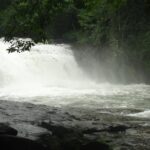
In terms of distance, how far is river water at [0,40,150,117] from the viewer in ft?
63.6

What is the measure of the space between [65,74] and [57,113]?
15053mm

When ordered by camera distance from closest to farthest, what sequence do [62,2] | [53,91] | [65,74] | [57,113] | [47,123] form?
[62,2]
[47,123]
[57,113]
[53,91]
[65,74]

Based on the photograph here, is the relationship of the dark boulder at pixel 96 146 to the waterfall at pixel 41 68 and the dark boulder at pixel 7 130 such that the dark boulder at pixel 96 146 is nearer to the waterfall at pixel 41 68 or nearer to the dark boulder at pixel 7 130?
the dark boulder at pixel 7 130

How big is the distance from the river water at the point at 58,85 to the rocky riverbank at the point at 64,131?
10.9ft

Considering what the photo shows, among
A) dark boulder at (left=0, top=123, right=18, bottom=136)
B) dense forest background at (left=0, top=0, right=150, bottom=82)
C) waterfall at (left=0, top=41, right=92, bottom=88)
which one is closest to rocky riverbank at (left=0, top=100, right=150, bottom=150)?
dark boulder at (left=0, top=123, right=18, bottom=136)

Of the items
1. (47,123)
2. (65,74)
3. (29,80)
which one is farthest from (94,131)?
(65,74)

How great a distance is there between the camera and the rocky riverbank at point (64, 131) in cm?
998

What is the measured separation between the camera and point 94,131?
1188 centimetres

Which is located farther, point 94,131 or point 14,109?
point 14,109

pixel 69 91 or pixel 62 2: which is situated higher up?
pixel 69 91

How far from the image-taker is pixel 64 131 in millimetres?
11172

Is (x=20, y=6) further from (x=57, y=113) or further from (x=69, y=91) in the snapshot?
(x=69, y=91)

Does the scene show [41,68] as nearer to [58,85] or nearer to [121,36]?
[58,85]

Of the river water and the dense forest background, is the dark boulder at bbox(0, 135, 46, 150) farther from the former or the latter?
the dense forest background
